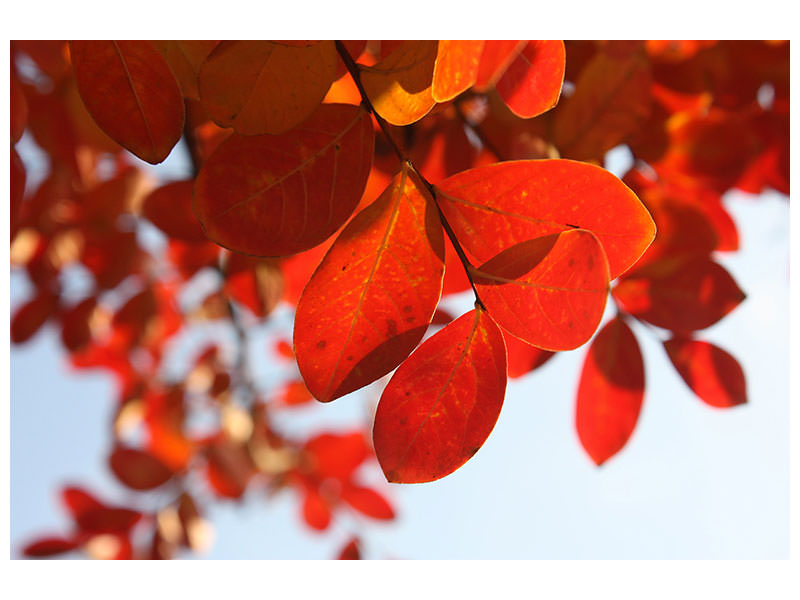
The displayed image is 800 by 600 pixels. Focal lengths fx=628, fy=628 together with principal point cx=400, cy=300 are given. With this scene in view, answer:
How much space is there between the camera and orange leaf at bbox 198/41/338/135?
0.98 ft

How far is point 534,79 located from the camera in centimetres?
32

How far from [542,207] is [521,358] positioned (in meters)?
0.23

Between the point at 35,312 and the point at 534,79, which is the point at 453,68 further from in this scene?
the point at 35,312

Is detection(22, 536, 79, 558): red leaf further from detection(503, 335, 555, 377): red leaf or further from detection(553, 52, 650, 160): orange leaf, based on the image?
detection(553, 52, 650, 160): orange leaf

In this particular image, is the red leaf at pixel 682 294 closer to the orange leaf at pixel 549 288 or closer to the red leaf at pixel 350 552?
the orange leaf at pixel 549 288

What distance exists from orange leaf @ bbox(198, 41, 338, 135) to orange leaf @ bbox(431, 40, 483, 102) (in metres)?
0.06

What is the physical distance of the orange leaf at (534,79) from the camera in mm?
314

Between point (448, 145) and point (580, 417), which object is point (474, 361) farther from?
point (448, 145)

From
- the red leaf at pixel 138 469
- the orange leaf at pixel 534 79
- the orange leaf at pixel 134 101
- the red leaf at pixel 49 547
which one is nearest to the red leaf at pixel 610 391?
the orange leaf at pixel 534 79

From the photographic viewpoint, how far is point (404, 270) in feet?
1.03

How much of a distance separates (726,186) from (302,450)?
1066 millimetres

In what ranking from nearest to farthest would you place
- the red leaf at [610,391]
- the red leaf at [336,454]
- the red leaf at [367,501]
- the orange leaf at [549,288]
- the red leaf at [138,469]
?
the orange leaf at [549,288] → the red leaf at [610,391] → the red leaf at [138,469] → the red leaf at [367,501] → the red leaf at [336,454]

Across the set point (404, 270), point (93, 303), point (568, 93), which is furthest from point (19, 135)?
point (93, 303)

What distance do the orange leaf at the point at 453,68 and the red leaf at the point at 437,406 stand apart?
0.38ft
